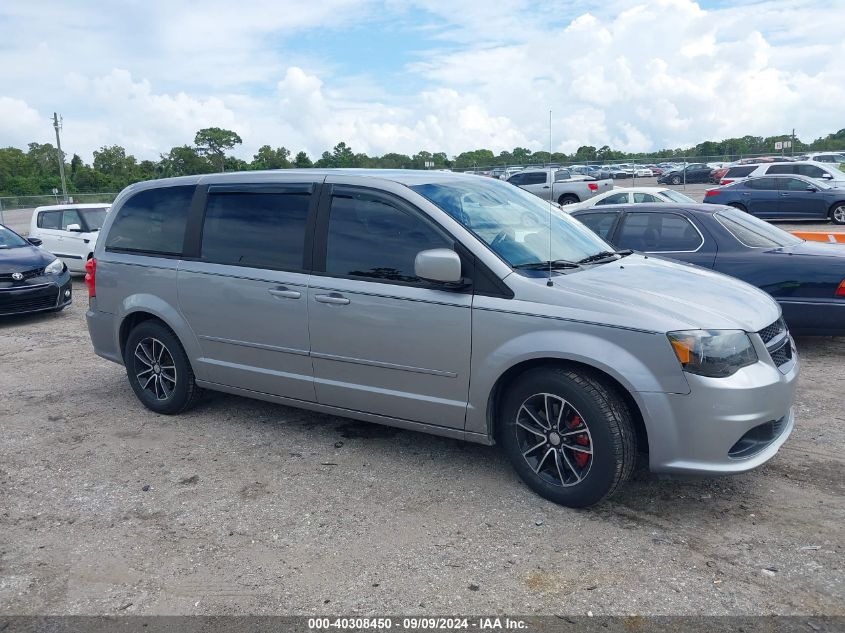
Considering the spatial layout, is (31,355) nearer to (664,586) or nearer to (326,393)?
(326,393)

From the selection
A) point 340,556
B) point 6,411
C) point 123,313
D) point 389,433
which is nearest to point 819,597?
point 340,556

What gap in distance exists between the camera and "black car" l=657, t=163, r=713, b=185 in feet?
147

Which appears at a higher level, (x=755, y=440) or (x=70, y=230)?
(x=70, y=230)

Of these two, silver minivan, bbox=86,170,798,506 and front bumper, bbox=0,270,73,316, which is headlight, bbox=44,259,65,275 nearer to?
front bumper, bbox=0,270,73,316

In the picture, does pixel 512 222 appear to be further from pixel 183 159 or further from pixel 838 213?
pixel 183 159

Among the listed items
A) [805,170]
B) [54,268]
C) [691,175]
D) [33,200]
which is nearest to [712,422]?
[54,268]

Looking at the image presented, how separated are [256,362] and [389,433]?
1.07 meters

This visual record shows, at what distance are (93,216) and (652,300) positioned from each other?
13.8 meters

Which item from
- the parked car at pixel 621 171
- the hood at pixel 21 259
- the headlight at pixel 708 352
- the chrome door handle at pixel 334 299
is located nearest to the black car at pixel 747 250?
the headlight at pixel 708 352

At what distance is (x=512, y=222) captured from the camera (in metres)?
4.72

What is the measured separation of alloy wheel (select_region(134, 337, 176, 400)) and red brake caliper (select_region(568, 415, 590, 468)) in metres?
3.23

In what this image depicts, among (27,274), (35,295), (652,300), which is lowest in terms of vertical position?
(35,295)

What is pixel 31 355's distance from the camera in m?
8.33

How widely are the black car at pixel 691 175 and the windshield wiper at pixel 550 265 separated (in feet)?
141
